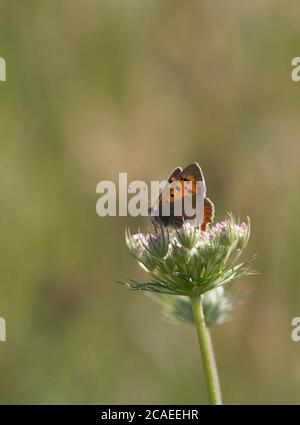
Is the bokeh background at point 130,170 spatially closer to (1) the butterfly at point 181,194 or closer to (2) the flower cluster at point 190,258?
(1) the butterfly at point 181,194

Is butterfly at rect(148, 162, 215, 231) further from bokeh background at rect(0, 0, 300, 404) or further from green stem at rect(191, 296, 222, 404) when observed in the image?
bokeh background at rect(0, 0, 300, 404)

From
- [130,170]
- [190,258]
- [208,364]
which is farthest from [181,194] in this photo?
[130,170]

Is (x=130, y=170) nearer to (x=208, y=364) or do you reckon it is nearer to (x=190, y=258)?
(x=190, y=258)

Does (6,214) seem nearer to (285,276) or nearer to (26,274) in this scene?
(26,274)

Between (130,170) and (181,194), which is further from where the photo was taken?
(130,170)

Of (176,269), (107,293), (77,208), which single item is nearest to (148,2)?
(77,208)
